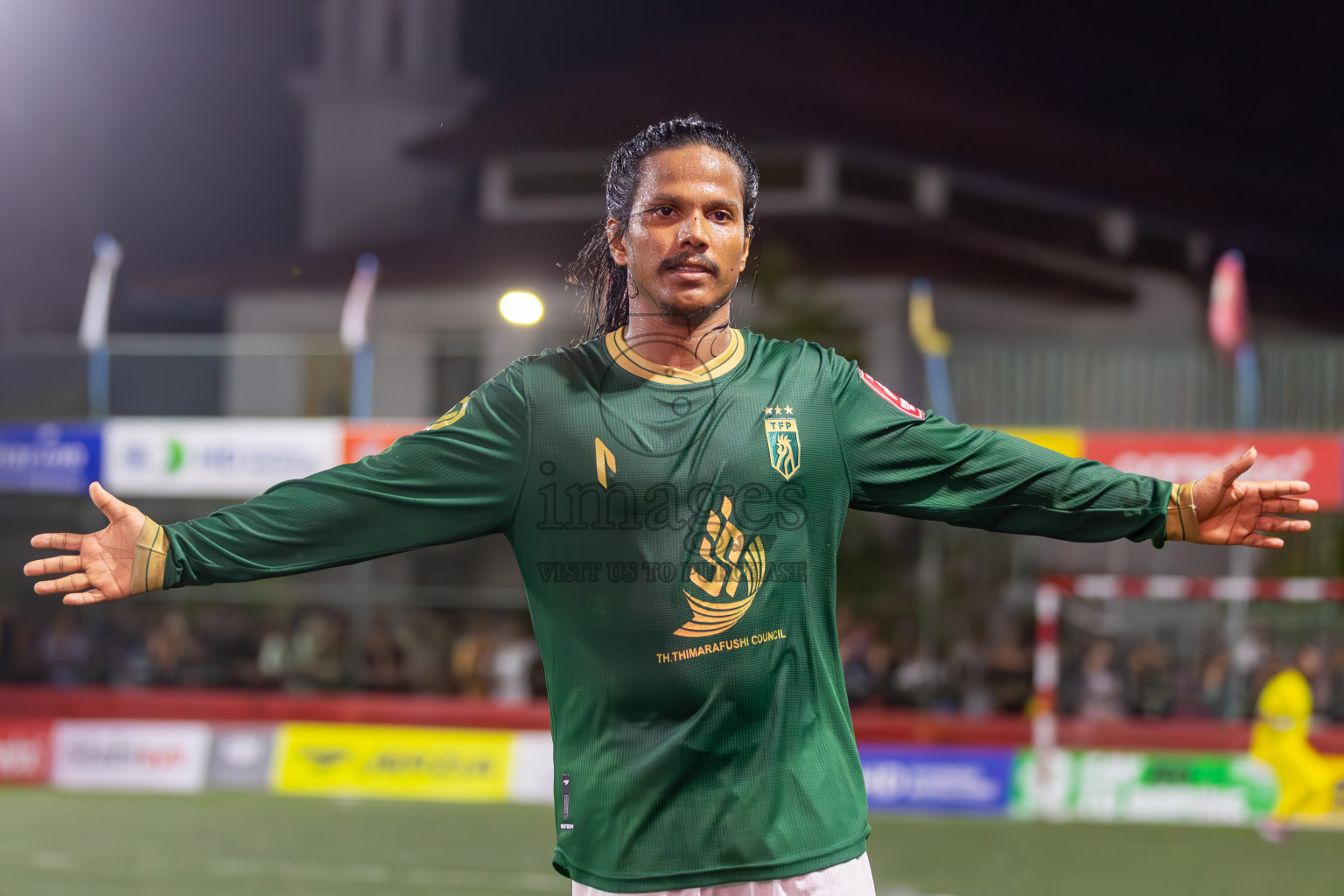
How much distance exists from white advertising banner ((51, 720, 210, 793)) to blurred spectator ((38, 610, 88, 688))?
2403 mm

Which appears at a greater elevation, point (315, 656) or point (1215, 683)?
point (1215, 683)

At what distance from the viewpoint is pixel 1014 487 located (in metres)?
2.05

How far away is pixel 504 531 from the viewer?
2.08 m

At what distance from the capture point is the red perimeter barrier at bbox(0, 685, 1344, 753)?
9.51 m

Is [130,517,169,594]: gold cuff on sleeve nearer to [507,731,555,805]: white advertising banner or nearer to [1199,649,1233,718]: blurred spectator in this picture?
[507,731,555,805]: white advertising banner

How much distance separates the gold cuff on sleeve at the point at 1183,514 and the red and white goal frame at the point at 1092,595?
7349 mm

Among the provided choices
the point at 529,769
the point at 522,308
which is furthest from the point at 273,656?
the point at 522,308

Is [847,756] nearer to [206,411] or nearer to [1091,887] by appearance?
[1091,887]

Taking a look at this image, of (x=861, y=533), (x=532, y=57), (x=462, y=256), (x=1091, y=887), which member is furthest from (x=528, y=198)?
(x=1091, y=887)

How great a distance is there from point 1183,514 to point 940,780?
7.63 meters

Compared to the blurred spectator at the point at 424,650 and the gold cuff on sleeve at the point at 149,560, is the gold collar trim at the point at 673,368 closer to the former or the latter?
the gold cuff on sleeve at the point at 149,560

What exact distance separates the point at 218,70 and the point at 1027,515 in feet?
64.4

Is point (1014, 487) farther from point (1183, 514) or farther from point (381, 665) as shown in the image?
point (381, 665)

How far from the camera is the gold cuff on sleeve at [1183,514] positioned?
208cm
